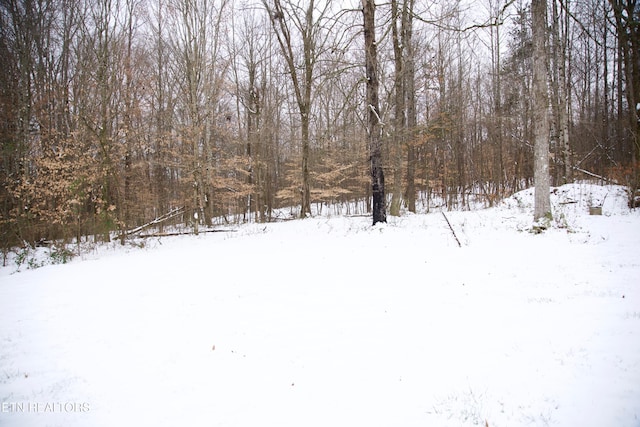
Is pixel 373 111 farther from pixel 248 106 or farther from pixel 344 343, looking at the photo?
pixel 248 106

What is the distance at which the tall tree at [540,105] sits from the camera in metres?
7.18

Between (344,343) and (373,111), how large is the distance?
25.3 ft

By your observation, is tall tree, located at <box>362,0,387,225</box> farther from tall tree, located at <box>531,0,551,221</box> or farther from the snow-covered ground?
tall tree, located at <box>531,0,551,221</box>

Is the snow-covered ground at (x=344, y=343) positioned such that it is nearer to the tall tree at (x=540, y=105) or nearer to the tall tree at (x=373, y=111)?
the tall tree at (x=540, y=105)

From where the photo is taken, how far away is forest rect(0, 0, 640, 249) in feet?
32.7

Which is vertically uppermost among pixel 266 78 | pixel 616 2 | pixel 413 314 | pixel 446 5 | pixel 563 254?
pixel 266 78

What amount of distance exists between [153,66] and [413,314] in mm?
22881

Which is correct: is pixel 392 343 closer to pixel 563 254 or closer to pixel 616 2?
pixel 563 254

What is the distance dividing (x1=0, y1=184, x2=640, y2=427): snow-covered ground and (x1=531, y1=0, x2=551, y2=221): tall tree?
1813 millimetres

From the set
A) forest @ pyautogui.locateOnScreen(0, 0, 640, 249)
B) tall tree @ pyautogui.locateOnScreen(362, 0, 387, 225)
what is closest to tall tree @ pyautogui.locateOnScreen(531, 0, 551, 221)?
forest @ pyautogui.locateOnScreen(0, 0, 640, 249)

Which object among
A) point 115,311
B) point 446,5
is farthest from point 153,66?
point 115,311

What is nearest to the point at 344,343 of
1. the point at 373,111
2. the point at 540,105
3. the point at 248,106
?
the point at 373,111

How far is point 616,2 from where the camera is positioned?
10148mm

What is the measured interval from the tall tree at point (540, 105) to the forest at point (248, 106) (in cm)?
21
